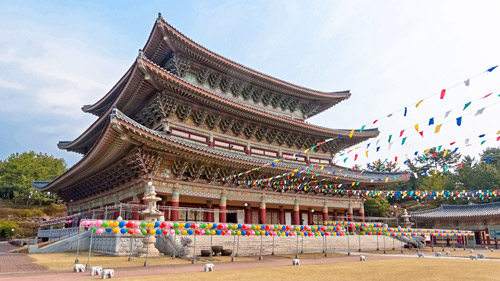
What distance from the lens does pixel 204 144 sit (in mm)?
24547

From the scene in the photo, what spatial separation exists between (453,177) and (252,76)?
5124cm

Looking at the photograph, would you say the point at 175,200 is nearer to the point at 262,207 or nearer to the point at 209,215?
the point at 209,215

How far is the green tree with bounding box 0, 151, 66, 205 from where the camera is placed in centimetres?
5675

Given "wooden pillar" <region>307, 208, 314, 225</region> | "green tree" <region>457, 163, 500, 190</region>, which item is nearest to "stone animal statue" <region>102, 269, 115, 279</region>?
"wooden pillar" <region>307, 208, 314, 225</region>

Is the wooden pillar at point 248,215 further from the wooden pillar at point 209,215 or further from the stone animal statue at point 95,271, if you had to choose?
the stone animal statue at point 95,271

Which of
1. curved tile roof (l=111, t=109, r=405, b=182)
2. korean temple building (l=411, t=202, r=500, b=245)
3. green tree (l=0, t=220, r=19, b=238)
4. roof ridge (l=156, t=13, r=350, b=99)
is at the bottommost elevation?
green tree (l=0, t=220, r=19, b=238)

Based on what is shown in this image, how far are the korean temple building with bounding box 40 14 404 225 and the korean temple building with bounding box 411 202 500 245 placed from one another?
12365 millimetres

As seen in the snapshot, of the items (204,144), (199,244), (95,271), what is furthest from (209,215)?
(95,271)

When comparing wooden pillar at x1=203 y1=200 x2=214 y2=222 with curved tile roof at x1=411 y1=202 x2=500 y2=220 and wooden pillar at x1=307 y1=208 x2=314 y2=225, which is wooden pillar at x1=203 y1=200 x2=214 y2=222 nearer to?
wooden pillar at x1=307 y1=208 x2=314 y2=225

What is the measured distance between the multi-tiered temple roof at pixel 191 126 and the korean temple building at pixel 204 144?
0.26 feet

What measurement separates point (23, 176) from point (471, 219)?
6883 cm

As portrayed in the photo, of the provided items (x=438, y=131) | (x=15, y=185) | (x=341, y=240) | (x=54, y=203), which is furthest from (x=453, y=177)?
(x=15, y=185)

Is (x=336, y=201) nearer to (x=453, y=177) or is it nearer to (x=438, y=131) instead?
(x=438, y=131)

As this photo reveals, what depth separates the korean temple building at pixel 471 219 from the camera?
35188 millimetres
